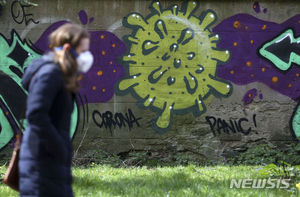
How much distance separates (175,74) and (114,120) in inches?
48.9

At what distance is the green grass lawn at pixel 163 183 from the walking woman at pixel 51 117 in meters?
1.85

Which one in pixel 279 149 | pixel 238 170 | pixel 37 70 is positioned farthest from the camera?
pixel 279 149

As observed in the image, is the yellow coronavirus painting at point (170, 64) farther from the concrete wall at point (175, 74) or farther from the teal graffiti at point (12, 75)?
the teal graffiti at point (12, 75)

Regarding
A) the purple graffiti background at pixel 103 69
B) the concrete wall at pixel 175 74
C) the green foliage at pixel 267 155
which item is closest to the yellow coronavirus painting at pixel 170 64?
the concrete wall at pixel 175 74

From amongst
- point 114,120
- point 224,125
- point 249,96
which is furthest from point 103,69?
point 249,96

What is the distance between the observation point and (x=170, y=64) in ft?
20.4

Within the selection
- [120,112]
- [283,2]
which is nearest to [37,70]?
[120,112]

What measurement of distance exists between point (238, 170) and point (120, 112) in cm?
211

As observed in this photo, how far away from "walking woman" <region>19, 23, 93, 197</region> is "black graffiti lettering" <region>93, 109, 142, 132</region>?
412cm

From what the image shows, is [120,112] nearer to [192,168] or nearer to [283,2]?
Result: [192,168]

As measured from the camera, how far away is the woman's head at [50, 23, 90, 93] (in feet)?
6.73

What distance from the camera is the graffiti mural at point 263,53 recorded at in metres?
6.23

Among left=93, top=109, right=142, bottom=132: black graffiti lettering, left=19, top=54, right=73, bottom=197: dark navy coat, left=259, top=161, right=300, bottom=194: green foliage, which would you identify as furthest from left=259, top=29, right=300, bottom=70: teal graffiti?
left=19, top=54, right=73, bottom=197: dark navy coat

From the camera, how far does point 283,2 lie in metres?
6.28
